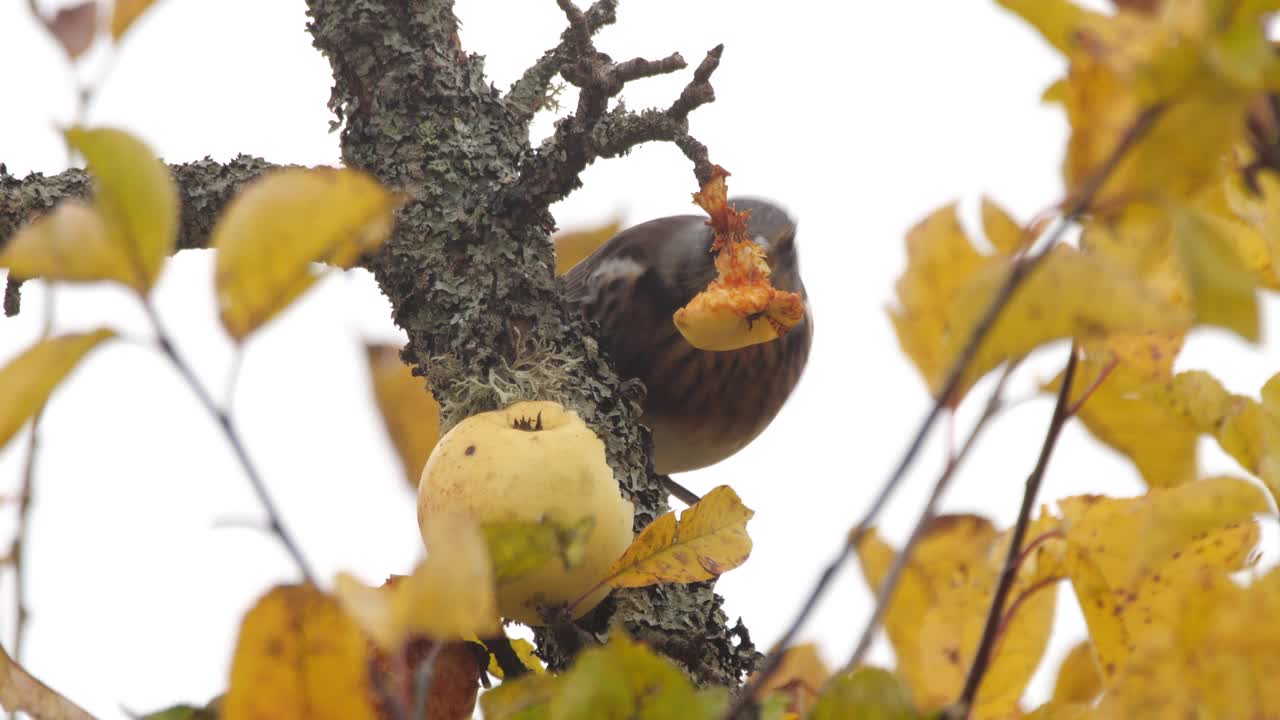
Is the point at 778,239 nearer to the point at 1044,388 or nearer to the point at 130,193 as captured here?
the point at 1044,388

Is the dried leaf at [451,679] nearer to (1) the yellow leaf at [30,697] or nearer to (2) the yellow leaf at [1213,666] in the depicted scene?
(1) the yellow leaf at [30,697]

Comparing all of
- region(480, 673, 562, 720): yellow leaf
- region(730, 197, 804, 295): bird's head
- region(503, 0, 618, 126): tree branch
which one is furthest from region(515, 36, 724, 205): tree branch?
region(730, 197, 804, 295): bird's head

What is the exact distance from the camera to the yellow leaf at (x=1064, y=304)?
0.41m

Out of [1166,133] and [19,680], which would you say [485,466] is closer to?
[19,680]

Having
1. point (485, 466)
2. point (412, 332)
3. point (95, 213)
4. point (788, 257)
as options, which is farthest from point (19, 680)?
point (788, 257)

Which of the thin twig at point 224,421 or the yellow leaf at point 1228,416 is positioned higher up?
the yellow leaf at point 1228,416

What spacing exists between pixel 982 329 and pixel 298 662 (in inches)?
10.4

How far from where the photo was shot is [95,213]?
16.5 inches

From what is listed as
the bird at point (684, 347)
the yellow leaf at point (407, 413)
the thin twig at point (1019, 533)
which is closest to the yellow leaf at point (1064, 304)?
the thin twig at point (1019, 533)

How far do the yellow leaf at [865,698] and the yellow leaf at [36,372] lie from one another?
0.28 m

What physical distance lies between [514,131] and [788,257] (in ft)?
2.60

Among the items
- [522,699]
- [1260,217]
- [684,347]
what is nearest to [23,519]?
[522,699]

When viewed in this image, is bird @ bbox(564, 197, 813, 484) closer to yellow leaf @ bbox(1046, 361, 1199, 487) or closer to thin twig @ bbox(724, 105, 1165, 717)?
yellow leaf @ bbox(1046, 361, 1199, 487)

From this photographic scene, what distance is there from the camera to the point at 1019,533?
55 centimetres
